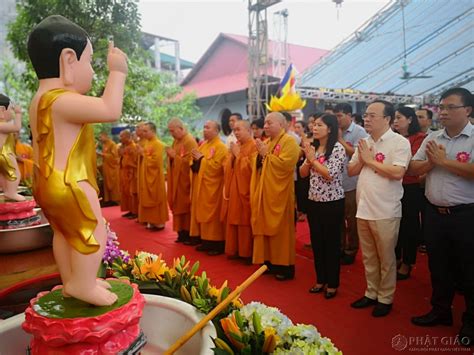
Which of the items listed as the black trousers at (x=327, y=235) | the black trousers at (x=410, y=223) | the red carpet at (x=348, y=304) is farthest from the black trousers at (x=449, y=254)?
the black trousers at (x=410, y=223)

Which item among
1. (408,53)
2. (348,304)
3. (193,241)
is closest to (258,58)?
(408,53)

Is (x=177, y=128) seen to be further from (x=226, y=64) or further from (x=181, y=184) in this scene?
(x=226, y=64)

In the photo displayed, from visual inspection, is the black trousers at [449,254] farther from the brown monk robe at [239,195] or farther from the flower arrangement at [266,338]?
the brown monk robe at [239,195]

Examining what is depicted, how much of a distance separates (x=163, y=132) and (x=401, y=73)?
7485mm

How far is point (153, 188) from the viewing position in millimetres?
5656

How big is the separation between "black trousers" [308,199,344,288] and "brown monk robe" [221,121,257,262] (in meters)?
1.00

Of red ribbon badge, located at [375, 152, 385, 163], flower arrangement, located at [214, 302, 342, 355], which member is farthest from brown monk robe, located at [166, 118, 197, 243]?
flower arrangement, located at [214, 302, 342, 355]

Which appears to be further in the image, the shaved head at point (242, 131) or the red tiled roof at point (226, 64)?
the red tiled roof at point (226, 64)

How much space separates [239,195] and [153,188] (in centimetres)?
200

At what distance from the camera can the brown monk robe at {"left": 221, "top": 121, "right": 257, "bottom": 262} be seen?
4070 mm

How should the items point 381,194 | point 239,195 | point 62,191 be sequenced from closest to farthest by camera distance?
1. point 62,191
2. point 381,194
3. point 239,195

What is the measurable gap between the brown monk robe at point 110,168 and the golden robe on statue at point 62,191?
656 cm

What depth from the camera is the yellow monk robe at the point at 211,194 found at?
445cm

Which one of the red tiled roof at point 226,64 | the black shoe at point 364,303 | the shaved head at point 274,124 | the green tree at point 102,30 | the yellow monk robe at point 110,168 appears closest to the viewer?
the black shoe at point 364,303
